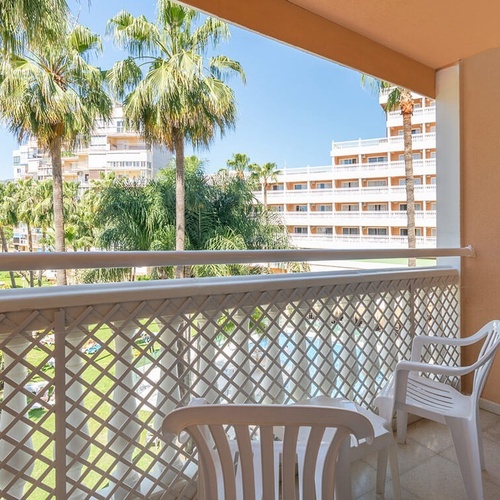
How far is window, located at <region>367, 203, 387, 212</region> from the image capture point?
827 cm

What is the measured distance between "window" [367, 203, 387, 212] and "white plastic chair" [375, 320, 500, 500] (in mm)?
6709

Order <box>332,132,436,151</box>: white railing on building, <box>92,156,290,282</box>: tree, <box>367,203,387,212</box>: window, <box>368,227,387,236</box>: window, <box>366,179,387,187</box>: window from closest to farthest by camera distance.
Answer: <box>368,227,387,236</box>: window → <box>367,203,387,212</box>: window → <box>366,179,387,187</box>: window → <box>332,132,436,151</box>: white railing on building → <box>92,156,290,282</box>: tree

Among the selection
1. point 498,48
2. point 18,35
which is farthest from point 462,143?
point 18,35

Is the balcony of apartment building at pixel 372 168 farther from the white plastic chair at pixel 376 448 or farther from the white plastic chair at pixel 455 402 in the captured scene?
the white plastic chair at pixel 376 448

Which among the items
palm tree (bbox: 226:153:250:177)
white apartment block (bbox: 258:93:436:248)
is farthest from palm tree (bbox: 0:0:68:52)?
palm tree (bbox: 226:153:250:177)

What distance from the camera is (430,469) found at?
193 cm

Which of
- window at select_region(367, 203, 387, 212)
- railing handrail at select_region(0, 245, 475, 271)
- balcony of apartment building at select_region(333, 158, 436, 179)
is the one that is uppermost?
balcony of apartment building at select_region(333, 158, 436, 179)

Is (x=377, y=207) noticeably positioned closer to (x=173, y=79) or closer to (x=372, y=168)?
(x=372, y=168)

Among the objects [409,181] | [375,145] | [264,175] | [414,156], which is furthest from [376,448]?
[264,175]

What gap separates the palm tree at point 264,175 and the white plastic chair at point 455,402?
37.1 feet

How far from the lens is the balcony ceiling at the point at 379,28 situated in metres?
2.03

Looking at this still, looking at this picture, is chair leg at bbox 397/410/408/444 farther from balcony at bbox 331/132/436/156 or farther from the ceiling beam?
balcony at bbox 331/132/436/156

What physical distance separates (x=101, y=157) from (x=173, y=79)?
3.07 m

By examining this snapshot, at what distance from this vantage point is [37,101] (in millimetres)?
7535
